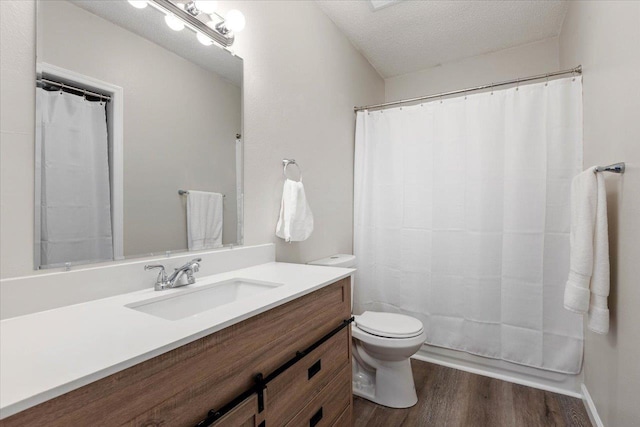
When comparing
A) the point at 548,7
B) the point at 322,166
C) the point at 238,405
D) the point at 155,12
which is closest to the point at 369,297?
the point at 322,166

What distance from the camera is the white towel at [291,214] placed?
1701 mm

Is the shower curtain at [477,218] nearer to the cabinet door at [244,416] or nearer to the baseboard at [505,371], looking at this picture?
the baseboard at [505,371]

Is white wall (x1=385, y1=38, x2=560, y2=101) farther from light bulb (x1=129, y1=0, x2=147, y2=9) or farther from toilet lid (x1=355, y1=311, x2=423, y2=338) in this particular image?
light bulb (x1=129, y1=0, x2=147, y2=9)

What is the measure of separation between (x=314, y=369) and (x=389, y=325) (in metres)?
0.82

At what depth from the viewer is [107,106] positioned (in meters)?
1.05

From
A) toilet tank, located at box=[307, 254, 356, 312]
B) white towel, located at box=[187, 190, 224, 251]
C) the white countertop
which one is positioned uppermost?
white towel, located at box=[187, 190, 224, 251]

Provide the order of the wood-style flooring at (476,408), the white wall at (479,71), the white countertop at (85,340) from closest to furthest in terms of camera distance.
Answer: the white countertop at (85,340) → the wood-style flooring at (476,408) → the white wall at (479,71)

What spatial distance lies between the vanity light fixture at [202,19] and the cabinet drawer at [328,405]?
155 centimetres

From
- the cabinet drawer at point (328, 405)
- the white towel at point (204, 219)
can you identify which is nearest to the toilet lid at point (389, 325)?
the cabinet drawer at point (328, 405)

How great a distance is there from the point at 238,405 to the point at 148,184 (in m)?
0.83

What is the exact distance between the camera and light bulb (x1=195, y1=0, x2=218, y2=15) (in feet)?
4.18

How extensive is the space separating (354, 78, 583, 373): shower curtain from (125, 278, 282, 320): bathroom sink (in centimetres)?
145

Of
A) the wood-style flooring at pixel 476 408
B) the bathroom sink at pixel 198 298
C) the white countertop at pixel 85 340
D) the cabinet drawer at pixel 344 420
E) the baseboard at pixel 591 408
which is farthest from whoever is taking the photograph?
the wood-style flooring at pixel 476 408

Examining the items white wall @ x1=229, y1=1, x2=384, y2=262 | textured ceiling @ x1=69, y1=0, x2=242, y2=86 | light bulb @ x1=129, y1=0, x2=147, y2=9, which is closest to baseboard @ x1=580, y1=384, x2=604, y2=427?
white wall @ x1=229, y1=1, x2=384, y2=262
